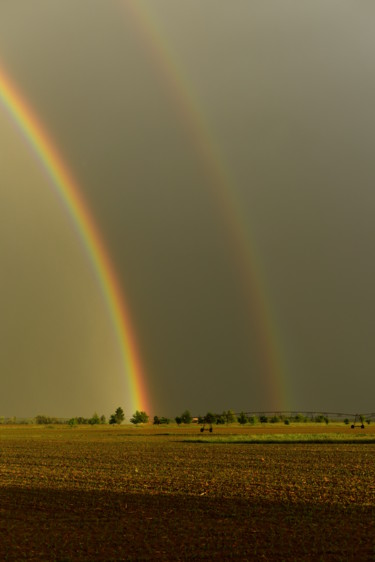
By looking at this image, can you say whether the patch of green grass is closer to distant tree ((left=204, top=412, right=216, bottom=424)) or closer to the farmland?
the farmland

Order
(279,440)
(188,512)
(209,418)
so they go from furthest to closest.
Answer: (209,418) → (279,440) → (188,512)

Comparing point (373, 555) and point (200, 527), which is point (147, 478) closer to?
point (200, 527)

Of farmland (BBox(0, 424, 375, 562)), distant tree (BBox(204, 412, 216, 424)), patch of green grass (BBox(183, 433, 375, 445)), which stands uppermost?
distant tree (BBox(204, 412, 216, 424))

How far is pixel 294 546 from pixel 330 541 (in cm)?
108

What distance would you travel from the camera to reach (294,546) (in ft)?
51.1

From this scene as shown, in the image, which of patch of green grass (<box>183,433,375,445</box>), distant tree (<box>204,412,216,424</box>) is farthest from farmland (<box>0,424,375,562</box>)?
distant tree (<box>204,412,216,424</box>)

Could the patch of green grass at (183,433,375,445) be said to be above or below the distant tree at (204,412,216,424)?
below

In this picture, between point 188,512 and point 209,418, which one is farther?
point 209,418

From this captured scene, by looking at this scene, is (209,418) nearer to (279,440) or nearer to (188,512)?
(279,440)

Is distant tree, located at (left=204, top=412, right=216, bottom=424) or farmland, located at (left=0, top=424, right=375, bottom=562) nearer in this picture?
farmland, located at (left=0, top=424, right=375, bottom=562)

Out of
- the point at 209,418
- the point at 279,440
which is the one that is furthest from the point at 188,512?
the point at 209,418

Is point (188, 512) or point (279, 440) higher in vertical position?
point (279, 440)

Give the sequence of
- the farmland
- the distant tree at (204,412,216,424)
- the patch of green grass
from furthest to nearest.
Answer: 1. the distant tree at (204,412,216,424)
2. the patch of green grass
3. the farmland

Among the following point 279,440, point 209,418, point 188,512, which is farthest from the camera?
point 209,418
